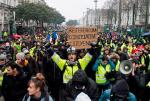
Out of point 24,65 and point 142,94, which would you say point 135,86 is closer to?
point 142,94

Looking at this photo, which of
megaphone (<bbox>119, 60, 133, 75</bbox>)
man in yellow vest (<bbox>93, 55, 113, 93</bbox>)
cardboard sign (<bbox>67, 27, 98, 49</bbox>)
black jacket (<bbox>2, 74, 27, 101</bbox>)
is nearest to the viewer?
black jacket (<bbox>2, 74, 27, 101</bbox>)

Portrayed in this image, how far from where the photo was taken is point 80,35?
37.2ft

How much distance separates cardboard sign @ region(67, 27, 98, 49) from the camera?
11.2 m

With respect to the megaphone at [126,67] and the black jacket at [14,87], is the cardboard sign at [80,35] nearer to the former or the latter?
the megaphone at [126,67]

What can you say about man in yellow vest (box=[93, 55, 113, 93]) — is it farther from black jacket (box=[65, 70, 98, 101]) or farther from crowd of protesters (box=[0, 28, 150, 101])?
black jacket (box=[65, 70, 98, 101])

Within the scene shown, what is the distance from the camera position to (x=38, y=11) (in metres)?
67.3

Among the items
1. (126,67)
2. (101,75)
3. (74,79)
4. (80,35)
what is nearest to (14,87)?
(74,79)

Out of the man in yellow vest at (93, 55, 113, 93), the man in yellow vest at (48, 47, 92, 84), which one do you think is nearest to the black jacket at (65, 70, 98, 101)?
the man in yellow vest at (48, 47, 92, 84)

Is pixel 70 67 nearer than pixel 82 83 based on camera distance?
No

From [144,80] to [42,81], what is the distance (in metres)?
4.11

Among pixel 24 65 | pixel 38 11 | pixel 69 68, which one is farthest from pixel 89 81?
pixel 38 11

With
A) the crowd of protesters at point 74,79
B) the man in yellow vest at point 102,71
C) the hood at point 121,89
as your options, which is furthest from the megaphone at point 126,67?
the hood at point 121,89

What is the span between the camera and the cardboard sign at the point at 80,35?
1115 centimetres

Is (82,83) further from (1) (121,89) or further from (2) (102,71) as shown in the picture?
(2) (102,71)
